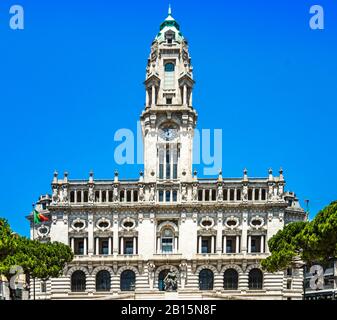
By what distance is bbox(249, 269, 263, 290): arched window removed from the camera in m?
91.6

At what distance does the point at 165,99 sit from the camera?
332 feet

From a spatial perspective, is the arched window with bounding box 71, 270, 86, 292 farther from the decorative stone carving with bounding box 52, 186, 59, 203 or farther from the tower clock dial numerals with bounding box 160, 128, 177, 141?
the tower clock dial numerals with bounding box 160, 128, 177, 141

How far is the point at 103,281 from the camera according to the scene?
93.3 m

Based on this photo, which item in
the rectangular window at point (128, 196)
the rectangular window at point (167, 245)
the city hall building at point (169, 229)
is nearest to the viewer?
the city hall building at point (169, 229)

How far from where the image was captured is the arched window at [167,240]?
95000 mm

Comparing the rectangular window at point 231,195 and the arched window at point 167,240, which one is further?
the rectangular window at point 231,195

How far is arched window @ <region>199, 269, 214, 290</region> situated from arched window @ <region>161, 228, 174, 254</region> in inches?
278

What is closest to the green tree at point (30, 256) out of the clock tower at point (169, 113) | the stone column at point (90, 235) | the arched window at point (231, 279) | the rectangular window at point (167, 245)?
the stone column at point (90, 235)

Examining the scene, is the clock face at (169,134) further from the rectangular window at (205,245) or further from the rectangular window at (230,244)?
the rectangular window at (230,244)

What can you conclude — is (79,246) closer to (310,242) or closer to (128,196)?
(128,196)

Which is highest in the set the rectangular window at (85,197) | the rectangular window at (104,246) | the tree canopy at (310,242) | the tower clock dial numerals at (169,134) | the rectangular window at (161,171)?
the tower clock dial numerals at (169,134)

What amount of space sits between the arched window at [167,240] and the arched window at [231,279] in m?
10.8

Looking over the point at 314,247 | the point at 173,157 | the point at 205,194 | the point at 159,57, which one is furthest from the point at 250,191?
the point at 314,247

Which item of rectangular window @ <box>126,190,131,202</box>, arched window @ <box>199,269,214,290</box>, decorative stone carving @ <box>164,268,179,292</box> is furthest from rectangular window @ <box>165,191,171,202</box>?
arched window @ <box>199,269,214,290</box>
